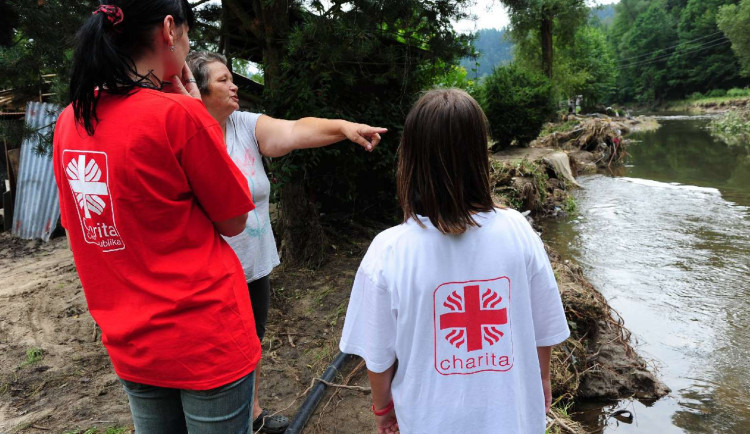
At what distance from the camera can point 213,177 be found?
1315mm

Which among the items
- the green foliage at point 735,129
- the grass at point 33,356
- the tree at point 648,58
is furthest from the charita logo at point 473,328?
the tree at point 648,58

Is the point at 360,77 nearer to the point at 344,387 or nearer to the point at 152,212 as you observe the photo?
the point at 344,387

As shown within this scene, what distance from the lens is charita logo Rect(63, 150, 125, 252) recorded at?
4.10ft

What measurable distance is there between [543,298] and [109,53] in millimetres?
1326

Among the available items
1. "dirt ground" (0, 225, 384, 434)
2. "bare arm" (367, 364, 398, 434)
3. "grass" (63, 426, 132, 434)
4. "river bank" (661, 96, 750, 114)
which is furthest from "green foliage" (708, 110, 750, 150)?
"grass" (63, 426, 132, 434)

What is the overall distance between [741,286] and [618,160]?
1084 centimetres

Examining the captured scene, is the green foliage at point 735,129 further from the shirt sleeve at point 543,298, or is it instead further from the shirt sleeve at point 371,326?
the shirt sleeve at point 371,326

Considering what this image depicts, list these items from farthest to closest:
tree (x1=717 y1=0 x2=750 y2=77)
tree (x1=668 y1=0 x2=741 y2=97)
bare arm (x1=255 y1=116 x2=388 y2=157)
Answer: tree (x1=668 y1=0 x2=741 y2=97)
tree (x1=717 y1=0 x2=750 y2=77)
bare arm (x1=255 y1=116 x2=388 y2=157)

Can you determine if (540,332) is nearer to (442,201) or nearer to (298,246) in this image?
(442,201)

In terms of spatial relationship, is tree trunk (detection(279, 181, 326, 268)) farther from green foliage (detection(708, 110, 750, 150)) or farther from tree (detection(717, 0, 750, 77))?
tree (detection(717, 0, 750, 77))

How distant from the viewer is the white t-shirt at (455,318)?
131 cm

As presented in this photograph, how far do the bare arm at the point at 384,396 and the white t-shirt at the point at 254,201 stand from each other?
3.26 ft

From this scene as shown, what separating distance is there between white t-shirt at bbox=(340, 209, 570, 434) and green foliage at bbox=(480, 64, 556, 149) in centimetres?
1138

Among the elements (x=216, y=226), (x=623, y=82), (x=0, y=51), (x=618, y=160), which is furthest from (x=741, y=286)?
(x=623, y=82)
